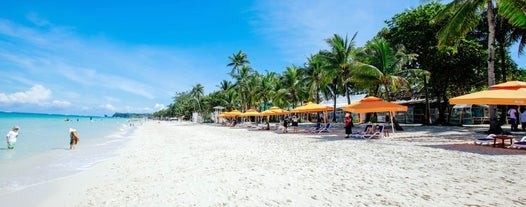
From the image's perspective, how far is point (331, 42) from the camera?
23562mm

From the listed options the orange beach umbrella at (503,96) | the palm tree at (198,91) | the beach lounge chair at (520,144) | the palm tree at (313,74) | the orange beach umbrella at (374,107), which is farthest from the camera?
the palm tree at (198,91)

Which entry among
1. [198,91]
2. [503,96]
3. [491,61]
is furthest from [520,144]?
[198,91]

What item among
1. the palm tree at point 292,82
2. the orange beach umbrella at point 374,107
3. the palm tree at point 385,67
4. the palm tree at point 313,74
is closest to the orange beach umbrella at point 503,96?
the orange beach umbrella at point 374,107

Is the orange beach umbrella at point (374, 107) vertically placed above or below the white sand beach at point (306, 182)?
above

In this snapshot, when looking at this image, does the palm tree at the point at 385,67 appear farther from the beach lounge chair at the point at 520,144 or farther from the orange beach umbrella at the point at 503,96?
the beach lounge chair at the point at 520,144

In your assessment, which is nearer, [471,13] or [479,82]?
[471,13]

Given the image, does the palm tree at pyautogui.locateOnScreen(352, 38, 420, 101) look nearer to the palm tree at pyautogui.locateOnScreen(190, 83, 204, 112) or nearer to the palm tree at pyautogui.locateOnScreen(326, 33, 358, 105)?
the palm tree at pyautogui.locateOnScreen(326, 33, 358, 105)

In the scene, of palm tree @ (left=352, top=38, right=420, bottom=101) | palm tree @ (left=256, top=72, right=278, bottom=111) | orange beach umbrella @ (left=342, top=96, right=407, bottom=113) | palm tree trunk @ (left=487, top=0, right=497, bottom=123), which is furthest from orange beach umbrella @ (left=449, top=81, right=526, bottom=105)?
palm tree @ (left=256, top=72, right=278, bottom=111)

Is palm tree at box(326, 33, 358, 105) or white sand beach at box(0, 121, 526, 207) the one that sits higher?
palm tree at box(326, 33, 358, 105)

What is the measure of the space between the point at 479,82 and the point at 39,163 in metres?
29.7

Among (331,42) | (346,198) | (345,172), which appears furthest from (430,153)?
(331,42)

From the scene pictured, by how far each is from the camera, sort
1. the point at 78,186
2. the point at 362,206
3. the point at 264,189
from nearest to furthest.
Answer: the point at 362,206 → the point at 264,189 → the point at 78,186

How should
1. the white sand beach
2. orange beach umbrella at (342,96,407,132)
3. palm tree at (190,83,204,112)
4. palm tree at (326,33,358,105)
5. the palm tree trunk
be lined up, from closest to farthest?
the white sand beach < the palm tree trunk < orange beach umbrella at (342,96,407,132) < palm tree at (326,33,358,105) < palm tree at (190,83,204,112)

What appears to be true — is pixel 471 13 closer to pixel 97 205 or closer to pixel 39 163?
pixel 97 205
